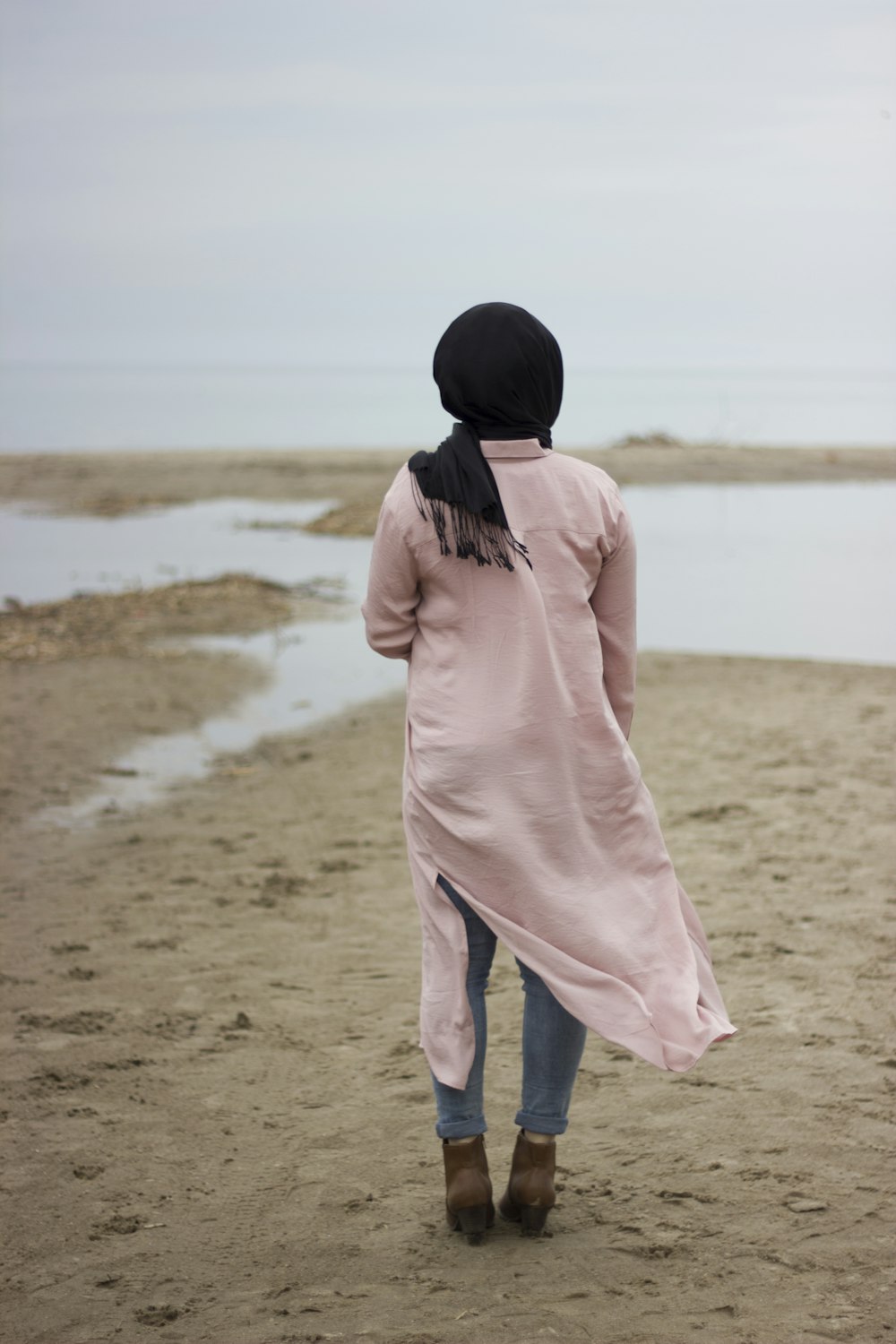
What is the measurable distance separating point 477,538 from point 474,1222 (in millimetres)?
1340

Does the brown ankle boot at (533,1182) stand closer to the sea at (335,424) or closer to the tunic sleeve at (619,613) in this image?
the tunic sleeve at (619,613)

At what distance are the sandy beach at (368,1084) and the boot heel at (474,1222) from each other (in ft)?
0.11

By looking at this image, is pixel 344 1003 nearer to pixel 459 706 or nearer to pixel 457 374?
pixel 459 706

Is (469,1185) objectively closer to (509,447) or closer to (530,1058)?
(530,1058)

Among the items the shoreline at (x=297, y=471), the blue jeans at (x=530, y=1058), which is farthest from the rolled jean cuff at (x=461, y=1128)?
the shoreline at (x=297, y=471)

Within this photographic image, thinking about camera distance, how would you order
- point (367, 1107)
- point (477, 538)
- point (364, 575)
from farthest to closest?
point (364, 575)
point (367, 1107)
point (477, 538)

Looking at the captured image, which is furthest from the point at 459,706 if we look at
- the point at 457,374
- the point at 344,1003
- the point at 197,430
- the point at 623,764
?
the point at 197,430

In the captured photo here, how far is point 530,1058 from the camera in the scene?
2629 mm

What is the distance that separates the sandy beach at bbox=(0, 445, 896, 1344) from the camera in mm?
2480

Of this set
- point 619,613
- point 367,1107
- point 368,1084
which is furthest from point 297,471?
point 619,613

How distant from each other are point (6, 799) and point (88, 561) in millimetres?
8795

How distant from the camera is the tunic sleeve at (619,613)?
8.33ft

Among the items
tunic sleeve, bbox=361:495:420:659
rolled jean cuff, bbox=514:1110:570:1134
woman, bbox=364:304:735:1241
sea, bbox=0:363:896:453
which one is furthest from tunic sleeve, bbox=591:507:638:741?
sea, bbox=0:363:896:453

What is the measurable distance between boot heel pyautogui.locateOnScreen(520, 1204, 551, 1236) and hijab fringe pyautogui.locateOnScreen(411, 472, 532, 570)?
49.9 inches
